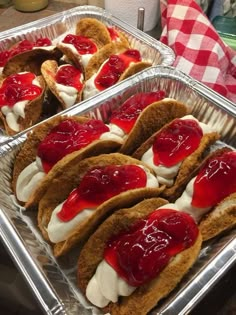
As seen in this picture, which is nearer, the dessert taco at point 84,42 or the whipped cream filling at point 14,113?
the whipped cream filling at point 14,113

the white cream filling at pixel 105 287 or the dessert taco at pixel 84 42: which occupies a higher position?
the dessert taco at pixel 84 42

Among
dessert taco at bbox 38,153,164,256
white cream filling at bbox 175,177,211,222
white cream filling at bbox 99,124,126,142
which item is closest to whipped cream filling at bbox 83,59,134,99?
white cream filling at bbox 99,124,126,142

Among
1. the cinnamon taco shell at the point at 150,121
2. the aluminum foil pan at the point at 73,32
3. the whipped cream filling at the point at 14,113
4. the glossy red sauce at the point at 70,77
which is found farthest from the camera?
the aluminum foil pan at the point at 73,32

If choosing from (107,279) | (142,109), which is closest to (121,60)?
(142,109)

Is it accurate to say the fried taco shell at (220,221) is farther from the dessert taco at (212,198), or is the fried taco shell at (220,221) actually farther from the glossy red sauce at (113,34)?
the glossy red sauce at (113,34)

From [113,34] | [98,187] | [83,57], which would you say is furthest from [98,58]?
[98,187]

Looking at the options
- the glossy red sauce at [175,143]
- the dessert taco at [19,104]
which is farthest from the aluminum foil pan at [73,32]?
the glossy red sauce at [175,143]

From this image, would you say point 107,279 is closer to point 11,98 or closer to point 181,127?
point 181,127
